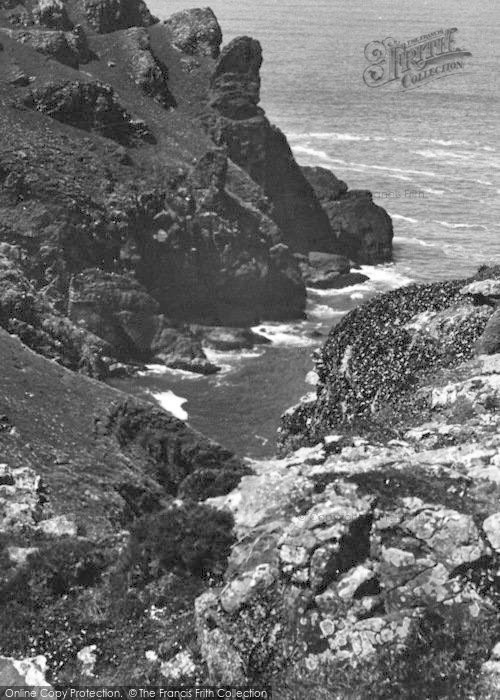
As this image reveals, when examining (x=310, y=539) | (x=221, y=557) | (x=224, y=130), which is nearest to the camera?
(x=310, y=539)

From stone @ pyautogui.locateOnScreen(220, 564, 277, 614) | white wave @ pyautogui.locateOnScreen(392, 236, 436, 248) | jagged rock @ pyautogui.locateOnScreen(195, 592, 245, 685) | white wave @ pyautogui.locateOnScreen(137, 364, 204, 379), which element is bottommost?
white wave @ pyautogui.locateOnScreen(137, 364, 204, 379)

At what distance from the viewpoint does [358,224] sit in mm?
137750

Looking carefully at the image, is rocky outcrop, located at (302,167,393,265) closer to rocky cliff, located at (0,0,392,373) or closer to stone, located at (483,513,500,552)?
rocky cliff, located at (0,0,392,373)

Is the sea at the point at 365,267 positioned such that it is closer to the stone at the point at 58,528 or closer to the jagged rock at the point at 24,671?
the stone at the point at 58,528

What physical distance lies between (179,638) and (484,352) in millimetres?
20922

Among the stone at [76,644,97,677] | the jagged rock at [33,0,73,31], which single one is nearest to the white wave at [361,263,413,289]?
the jagged rock at [33,0,73,31]

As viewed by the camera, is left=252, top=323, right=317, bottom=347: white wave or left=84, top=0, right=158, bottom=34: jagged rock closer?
left=252, top=323, right=317, bottom=347: white wave

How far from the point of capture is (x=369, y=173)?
171m

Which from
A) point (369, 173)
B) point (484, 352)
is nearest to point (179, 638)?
point (484, 352)

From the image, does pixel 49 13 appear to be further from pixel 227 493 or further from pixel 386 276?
pixel 227 493

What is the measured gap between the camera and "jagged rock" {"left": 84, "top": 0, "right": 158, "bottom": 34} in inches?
6314

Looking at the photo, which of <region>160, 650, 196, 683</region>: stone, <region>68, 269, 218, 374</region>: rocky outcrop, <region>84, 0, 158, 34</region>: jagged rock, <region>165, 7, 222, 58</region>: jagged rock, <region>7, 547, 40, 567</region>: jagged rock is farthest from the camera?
<region>165, 7, 222, 58</region>: jagged rock

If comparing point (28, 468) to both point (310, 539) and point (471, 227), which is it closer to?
point (310, 539)

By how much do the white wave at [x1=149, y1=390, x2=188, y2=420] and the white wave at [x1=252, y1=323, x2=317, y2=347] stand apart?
18.7 metres
